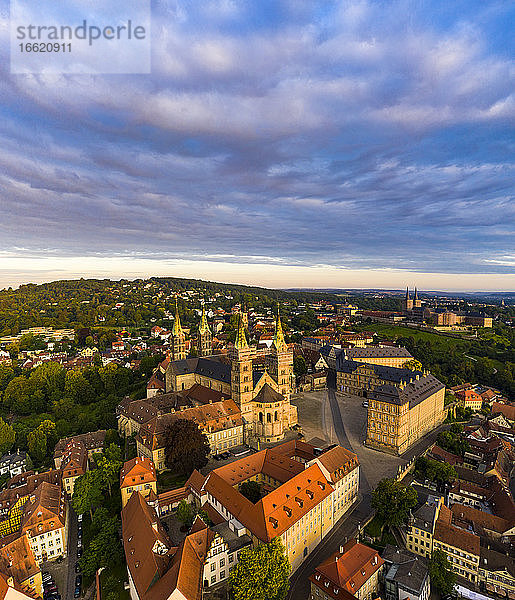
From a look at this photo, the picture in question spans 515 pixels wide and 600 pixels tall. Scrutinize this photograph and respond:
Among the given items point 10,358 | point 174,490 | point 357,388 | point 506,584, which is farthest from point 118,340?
point 506,584

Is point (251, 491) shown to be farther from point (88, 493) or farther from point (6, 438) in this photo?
point (6, 438)

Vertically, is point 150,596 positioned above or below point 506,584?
above

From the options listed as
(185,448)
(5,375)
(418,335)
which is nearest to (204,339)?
(185,448)

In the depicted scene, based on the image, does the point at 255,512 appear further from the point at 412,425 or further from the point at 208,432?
the point at 412,425

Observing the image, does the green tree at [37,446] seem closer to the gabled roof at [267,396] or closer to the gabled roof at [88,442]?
the gabled roof at [88,442]

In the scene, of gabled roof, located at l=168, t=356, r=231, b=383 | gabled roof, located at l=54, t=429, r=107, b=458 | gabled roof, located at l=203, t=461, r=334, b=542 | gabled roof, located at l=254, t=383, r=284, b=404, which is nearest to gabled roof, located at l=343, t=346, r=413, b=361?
gabled roof, located at l=254, t=383, r=284, b=404

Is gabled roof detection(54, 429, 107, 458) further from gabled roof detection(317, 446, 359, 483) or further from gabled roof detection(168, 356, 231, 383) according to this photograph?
gabled roof detection(317, 446, 359, 483)
